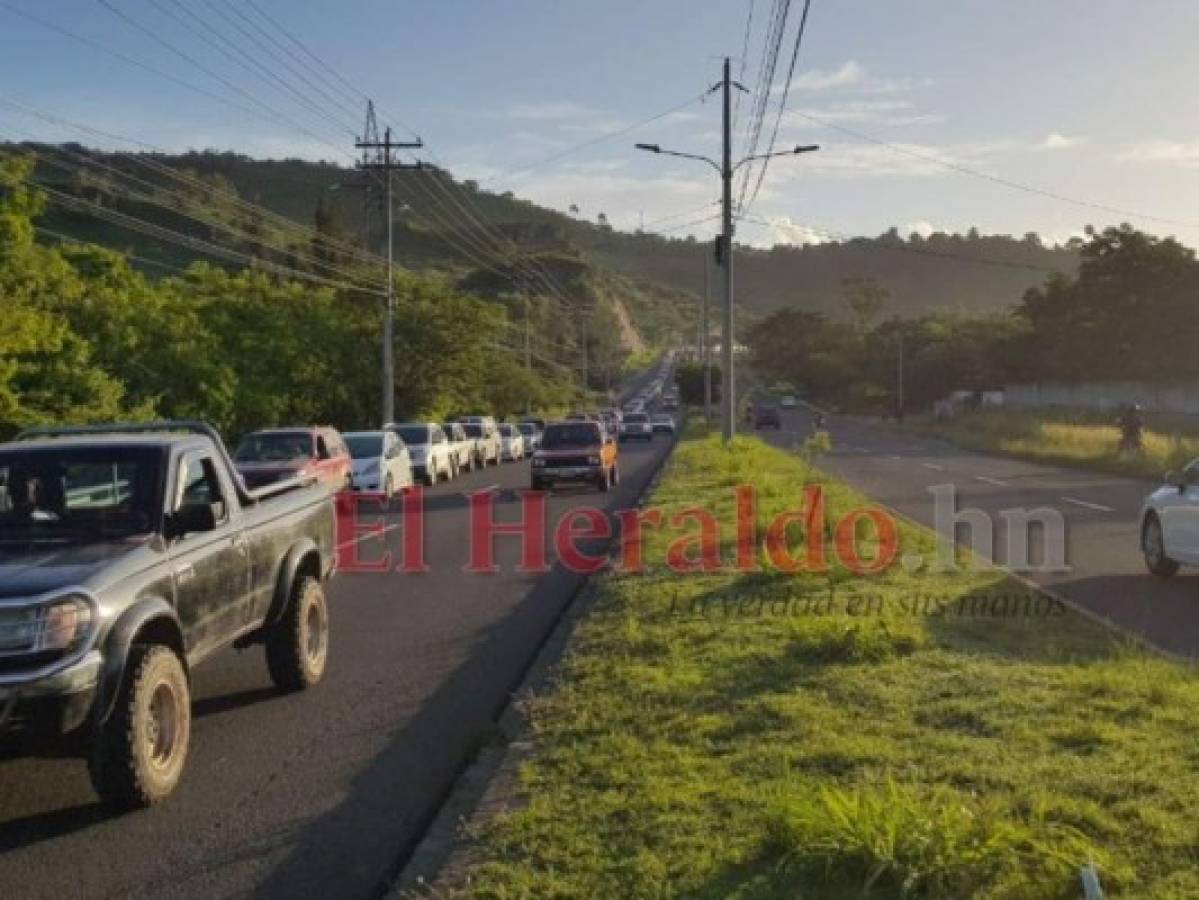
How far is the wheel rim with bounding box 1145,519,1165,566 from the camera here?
603 inches

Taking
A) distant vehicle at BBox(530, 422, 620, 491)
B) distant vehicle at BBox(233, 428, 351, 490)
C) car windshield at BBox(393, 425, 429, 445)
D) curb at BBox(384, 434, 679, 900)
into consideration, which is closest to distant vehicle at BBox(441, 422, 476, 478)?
car windshield at BBox(393, 425, 429, 445)

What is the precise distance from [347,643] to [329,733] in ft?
10.7

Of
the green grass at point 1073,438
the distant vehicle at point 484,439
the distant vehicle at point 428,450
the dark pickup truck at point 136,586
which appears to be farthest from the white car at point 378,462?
the dark pickup truck at point 136,586

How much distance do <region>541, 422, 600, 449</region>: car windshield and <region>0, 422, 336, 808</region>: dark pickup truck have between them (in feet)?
68.5

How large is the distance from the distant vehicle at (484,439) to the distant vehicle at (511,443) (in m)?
1.63

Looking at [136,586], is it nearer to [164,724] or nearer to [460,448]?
[164,724]

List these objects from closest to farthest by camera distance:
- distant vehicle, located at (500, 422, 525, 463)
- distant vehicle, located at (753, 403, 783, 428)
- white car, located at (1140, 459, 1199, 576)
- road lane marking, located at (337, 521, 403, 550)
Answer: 1. white car, located at (1140, 459, 1199, 576)
2. road lane marking, located at (337, 521, 403, 550)
3. distant vehicle, located at (500, 422, 525, 463)
4. distant vehicle, located at (753, 403, 783, 428)

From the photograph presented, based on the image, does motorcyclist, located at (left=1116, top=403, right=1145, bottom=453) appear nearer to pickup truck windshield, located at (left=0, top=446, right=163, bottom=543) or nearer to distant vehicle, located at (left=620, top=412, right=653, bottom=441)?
distant vehicle, located at (left=620, top=412, right=653, bottom=441)

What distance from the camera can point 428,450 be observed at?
1414 inches

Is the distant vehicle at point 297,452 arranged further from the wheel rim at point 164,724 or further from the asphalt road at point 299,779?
the wheel rim at point 164,724

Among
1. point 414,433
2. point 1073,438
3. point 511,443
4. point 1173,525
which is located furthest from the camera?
point 511,443

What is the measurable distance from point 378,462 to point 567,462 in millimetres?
4042

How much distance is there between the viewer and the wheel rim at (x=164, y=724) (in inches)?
282

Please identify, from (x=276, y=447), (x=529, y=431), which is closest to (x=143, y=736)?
(x=276, y=447)
